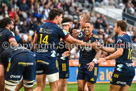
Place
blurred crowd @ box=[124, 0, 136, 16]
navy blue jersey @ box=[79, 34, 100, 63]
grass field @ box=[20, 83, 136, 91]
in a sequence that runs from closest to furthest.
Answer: navy blue jersey @ box=[79, 34, 100, 63] < grass field @ box=[20, 83, 136, 91] < blurred crowd @ box=[124, 0, 136, 16]

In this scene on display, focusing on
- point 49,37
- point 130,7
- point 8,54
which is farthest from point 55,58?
point 130,7

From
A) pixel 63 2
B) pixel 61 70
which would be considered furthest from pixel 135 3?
pixel 61 70

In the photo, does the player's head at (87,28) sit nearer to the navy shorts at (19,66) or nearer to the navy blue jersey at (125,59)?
the navy blue jersey at (125,59)

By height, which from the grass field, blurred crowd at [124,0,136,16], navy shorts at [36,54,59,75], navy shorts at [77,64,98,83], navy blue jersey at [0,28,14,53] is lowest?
the grass field

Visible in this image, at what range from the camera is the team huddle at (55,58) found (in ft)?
22.3

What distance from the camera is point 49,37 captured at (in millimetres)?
7836

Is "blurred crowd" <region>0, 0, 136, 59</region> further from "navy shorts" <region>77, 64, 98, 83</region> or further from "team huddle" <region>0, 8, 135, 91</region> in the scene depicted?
"navy shorts" <region>77, 64, 98, 83</region>

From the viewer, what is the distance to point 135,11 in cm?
2655

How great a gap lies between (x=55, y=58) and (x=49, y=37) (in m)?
0.61

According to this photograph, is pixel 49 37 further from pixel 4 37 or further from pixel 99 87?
pixel 99 87

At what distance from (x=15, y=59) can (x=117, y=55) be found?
2.86 meters

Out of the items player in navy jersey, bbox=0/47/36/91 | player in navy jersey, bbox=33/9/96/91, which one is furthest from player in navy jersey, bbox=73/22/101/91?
player in navy jersey, bbox=0/47/36/91

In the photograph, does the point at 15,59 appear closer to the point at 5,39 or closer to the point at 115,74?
the point at 5,39

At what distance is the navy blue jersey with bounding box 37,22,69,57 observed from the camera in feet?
25.7
